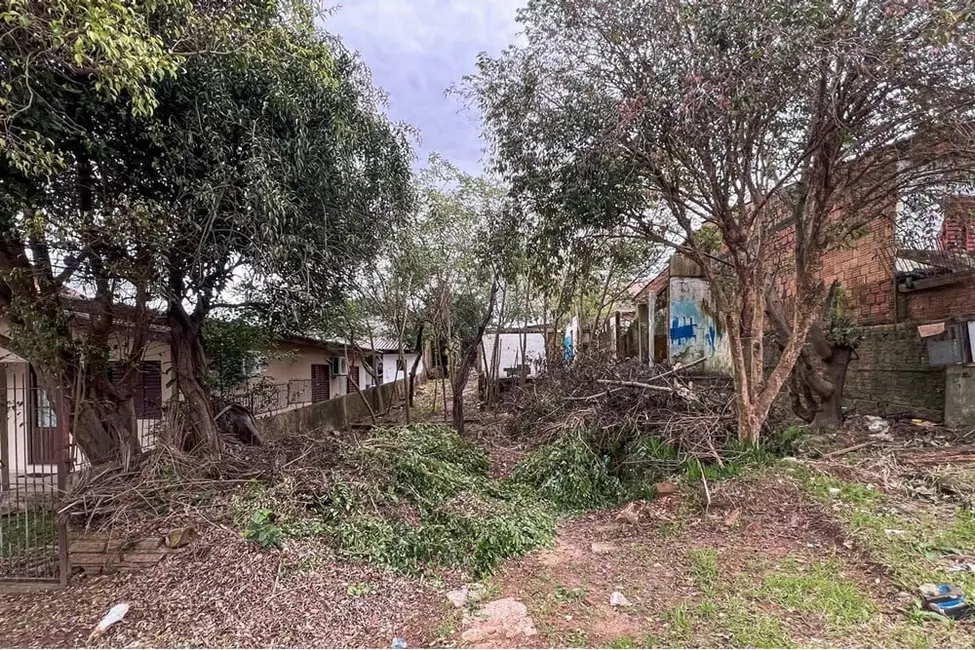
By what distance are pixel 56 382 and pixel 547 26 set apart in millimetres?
6393

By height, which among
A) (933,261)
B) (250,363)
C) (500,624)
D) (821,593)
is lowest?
(500,624)

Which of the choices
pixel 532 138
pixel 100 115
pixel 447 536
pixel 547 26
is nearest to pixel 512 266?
pixel 532 138

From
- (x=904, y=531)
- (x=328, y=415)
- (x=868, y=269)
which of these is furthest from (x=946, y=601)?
(x=328, y=415)

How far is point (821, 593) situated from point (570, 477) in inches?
112

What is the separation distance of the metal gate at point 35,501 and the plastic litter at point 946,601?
20.7 feet

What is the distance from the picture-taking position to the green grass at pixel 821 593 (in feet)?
10.5

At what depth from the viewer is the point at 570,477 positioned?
602 cm

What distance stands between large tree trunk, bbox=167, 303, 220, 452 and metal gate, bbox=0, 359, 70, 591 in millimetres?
1212

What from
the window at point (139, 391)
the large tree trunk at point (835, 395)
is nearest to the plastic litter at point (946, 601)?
the large tree trunk at point (835, 395)

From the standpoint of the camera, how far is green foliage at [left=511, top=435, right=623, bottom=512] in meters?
5.84

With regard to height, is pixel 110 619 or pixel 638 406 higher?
pixel 638 406

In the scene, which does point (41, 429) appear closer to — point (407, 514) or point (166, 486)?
point (166, 486)

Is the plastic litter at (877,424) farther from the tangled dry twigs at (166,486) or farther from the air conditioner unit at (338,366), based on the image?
the air conditioner unit at (338,366)

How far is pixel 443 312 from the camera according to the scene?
1169 cm
